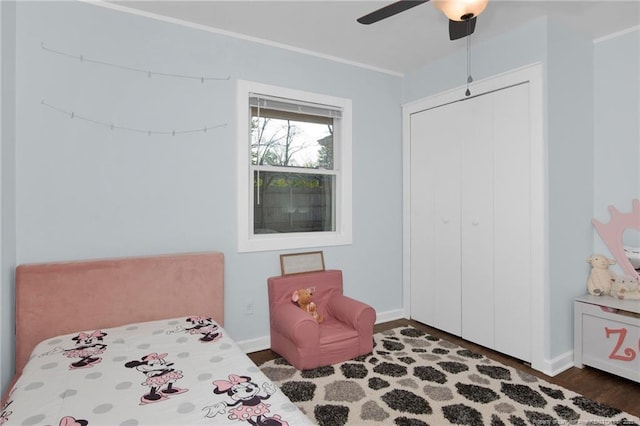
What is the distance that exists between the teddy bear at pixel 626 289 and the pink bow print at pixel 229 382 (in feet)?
9.25

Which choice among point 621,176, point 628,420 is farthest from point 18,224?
point 621,176

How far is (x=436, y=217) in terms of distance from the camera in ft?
11.5

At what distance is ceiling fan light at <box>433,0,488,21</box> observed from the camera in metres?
1.64

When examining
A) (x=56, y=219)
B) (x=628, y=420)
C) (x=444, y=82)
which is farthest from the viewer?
(x=444, y=82)

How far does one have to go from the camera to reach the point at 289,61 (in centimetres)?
316

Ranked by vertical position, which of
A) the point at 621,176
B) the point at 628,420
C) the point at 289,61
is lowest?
the point at 628,420

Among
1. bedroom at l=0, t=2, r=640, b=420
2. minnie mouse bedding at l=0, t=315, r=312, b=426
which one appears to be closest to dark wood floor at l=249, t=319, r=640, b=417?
bedroom at l=0, t=2, r=640, b=420

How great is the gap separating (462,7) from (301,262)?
2248 millimetres

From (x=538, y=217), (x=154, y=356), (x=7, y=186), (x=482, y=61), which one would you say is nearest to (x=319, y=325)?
(x=154, y=356)

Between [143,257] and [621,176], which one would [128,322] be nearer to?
[143,257]

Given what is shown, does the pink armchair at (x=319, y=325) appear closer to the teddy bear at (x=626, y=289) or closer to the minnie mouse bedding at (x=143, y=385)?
the minnie mouse bedding at (x=143, y=385)

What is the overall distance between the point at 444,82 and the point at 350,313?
230 cm

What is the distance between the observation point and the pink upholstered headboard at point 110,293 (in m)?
2.12

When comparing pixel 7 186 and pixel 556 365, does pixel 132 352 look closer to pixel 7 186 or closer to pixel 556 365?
pixel 7 186
